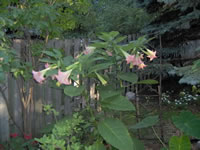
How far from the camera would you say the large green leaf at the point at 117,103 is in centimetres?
119

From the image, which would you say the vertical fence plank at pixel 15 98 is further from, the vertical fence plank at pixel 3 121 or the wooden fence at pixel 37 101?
the vertical fence plank at pixel 3 121

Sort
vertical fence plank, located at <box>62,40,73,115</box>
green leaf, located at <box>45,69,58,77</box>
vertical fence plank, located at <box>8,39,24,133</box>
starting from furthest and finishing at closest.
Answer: vertical fence plank, located at <box>62,40,73,115</box>
vertical fence plank, located at <box>8,39,24,133</box>
green leaf, located at <box>45,69,58,77</box>

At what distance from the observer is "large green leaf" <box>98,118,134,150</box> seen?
1.17m

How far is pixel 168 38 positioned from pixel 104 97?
516 cm

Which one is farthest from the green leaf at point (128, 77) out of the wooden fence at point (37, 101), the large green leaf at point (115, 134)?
the wooden fence at point (37, 101)

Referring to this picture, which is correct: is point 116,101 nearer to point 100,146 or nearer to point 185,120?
point 100,146

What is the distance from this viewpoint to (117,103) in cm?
122

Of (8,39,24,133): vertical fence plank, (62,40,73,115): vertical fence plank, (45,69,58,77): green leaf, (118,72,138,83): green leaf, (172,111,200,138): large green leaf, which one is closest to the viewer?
(45,69,58,77): green leaf

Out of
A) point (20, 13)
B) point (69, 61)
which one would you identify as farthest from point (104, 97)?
point (20, 13)

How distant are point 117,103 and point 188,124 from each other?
0.75 m

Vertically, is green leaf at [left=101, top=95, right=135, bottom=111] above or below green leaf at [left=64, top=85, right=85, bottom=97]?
below

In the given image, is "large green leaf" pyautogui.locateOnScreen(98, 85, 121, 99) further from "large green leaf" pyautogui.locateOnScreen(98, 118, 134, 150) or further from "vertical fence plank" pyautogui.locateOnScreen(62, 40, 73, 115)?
"vertical fence plank" pyautogui.locateOnScreen(62, 40, 73, 115)

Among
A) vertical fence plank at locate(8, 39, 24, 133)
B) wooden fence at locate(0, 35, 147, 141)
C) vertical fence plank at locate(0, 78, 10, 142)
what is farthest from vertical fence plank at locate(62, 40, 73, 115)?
vertical fence plank at locate(0, 78, 10, 142)

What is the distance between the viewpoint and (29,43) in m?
2.95
